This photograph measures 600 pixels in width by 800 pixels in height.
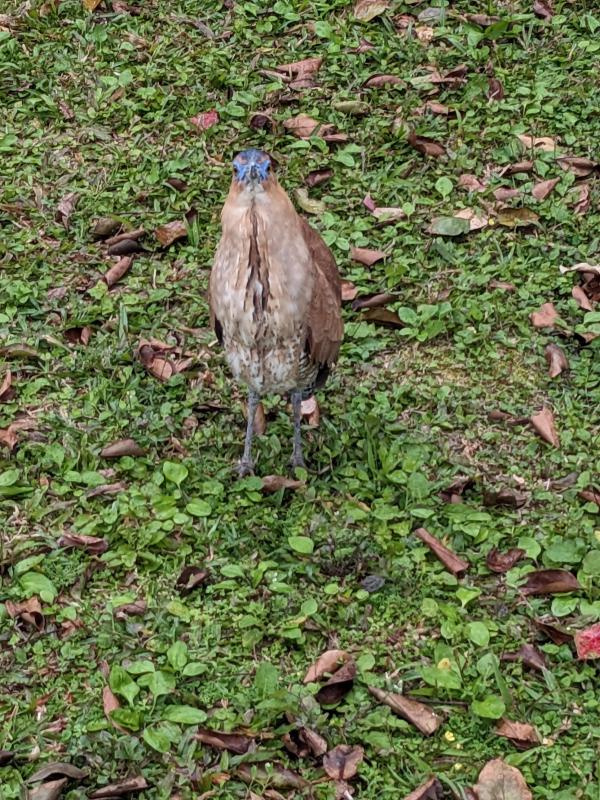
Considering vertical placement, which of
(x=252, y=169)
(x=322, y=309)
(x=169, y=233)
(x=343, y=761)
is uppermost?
(x=252, y=169)

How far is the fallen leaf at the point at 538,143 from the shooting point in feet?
22.8

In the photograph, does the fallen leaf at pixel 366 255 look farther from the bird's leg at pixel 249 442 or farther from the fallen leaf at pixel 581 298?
the bird's leg at pixel 249 442

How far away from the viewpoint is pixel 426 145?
274 inches

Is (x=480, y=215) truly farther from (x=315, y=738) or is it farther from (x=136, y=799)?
(x=136, y=799)

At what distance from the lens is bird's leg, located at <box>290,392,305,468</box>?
5.29 m

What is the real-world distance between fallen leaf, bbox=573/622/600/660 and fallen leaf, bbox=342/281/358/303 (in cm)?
235

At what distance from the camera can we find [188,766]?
4.01 metres

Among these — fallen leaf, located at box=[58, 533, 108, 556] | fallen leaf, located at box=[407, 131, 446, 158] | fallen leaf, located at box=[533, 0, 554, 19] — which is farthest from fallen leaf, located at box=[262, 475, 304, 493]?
fallen leaf, located at box=[533, 0, 554, 19]

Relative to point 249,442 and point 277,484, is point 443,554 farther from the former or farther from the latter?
point 249,442

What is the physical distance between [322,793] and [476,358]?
253cm

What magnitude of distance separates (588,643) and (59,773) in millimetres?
1938

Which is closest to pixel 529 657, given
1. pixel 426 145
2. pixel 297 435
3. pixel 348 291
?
pixel 297 435

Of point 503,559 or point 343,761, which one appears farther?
point 503,559

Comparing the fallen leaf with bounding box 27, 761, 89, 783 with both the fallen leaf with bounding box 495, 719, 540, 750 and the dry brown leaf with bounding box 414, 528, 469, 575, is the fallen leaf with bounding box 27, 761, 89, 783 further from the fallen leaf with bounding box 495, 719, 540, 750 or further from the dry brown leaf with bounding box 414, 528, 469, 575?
the dry brown leaf with bounding box 414, 528, 469, 575
